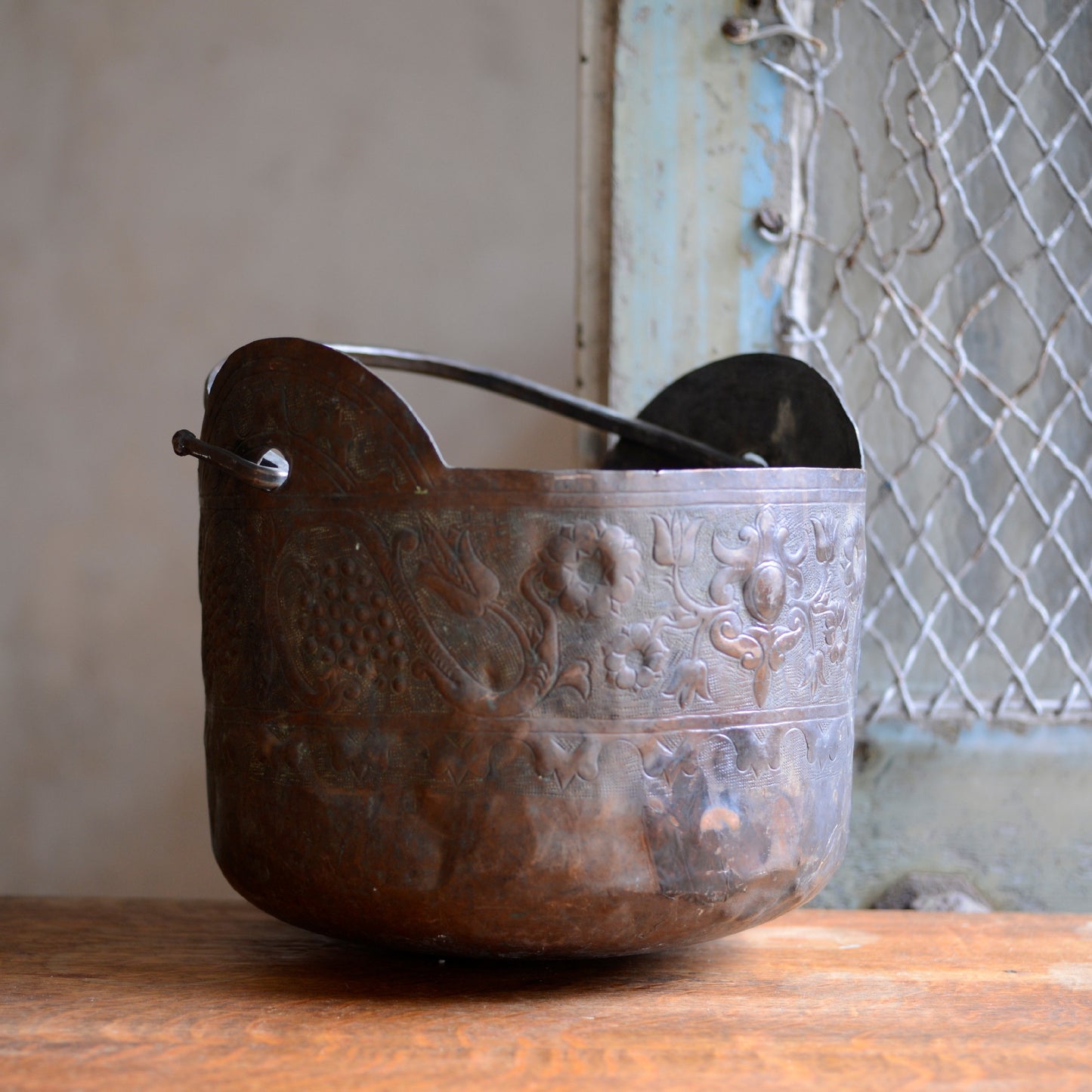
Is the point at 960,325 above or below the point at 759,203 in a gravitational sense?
below

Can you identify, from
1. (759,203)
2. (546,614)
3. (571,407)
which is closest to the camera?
(546,614)

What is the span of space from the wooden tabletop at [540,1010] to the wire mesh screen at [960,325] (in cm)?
36

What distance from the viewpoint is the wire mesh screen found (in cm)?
132

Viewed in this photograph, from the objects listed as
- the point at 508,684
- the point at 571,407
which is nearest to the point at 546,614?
the point at 508,684

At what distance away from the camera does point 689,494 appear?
32.3 inches

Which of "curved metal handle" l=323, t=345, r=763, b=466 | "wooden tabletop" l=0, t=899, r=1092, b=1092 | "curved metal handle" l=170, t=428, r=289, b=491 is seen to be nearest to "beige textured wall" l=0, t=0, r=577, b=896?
"curved metal handle" l=323, t=345, r=763, b=466

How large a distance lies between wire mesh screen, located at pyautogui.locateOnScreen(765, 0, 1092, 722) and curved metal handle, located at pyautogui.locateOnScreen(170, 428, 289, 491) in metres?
0.68

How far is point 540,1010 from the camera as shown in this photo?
84 centimetres

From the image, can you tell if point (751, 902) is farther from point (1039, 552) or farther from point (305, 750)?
point (1039, 552)

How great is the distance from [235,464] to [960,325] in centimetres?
85

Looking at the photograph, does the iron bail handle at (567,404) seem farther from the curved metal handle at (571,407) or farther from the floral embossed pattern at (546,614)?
the floral embossed pattern at (546,614)

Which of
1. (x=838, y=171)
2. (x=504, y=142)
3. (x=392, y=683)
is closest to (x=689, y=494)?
(x=392, y=683)

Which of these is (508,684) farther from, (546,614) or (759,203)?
(759,203)

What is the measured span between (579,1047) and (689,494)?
0.36 metres
